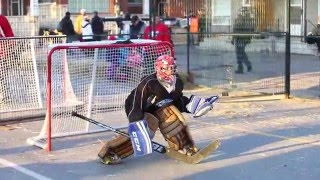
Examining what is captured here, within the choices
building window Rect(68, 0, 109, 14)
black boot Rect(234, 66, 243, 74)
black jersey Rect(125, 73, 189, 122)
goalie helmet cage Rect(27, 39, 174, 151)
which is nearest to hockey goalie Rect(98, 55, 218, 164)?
black jersey Rect(125, 73, 189, 122)

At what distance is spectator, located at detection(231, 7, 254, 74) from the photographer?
50.3 ft

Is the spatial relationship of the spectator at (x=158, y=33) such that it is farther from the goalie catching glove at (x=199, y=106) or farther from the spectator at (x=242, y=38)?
the goalie catching glove at (x=199, y=106)

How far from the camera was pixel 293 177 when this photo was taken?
741 centimetres

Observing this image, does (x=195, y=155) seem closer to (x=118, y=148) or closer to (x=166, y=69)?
(x=118, y=148)

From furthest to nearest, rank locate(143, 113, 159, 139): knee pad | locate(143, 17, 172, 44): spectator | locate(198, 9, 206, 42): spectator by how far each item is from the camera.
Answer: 1. locate(198, 9, 206, 42): spectator
2. locate(143, 17, 172, 44): spectator
3. locate(143, 113, 159, 139): knee pad

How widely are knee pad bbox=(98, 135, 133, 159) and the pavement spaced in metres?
0.15

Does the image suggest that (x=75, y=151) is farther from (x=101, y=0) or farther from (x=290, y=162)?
(x=101, y=0)

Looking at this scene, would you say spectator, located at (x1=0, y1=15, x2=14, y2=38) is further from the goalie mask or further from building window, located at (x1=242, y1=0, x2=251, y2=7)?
building window, located at (x1=242, y1=0, x2=251, y2=7)

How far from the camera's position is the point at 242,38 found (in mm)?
15234

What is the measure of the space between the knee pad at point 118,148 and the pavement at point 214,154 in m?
0.15

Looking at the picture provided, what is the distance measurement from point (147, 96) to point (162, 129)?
0.51m

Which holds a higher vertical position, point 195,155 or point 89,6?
point 89,6

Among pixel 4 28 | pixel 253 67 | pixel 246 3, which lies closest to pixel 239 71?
pixel 253 67

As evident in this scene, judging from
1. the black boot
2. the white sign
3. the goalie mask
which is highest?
the white sign
